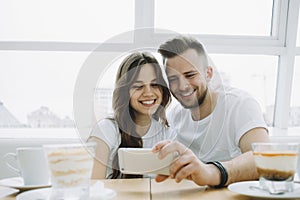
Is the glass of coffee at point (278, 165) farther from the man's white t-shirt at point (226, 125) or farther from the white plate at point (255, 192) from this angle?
the man's white t-shirt at point (226, 125)

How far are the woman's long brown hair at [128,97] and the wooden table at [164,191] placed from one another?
0.22 ft

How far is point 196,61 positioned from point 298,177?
1.53 ft

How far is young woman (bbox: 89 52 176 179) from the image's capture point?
45.9 inches

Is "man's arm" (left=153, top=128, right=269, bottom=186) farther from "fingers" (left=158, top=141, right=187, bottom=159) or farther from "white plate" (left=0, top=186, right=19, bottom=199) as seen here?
Answer: "white plate" (left=0, top=186, right=19, bottom=199)

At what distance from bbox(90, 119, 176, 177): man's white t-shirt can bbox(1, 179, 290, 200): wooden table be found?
0.09 metres

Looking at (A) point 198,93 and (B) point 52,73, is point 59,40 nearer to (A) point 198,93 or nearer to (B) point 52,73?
(B) point 52,73

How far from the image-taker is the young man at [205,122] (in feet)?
3.68

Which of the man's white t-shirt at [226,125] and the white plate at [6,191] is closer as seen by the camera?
the white plate at [6,191]

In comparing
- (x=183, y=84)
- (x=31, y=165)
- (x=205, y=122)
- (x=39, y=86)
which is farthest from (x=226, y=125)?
(x=39, y=86)

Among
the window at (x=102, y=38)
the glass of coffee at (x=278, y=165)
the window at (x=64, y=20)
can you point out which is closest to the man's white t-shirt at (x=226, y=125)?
the glass of coffee at (x=278, y=165)

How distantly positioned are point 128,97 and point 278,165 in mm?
440

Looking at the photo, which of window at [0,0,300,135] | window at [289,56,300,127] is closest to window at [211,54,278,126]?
window at [0,0,300,135]

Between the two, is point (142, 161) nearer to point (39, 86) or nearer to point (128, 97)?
point (128, 97)

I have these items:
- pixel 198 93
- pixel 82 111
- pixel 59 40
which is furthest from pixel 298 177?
pixel 59 40
